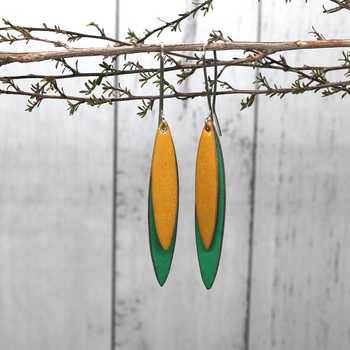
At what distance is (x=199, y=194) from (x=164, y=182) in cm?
3

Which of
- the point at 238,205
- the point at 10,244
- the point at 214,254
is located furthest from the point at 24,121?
the point at 214,254

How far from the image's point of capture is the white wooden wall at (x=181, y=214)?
821 mm

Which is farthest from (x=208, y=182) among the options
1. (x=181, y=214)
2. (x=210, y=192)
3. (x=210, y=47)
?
(x=181, y=214)

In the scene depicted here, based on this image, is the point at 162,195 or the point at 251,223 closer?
the point at 162,195

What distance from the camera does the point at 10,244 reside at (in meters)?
0.85

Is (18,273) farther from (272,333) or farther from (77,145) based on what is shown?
(272,333)

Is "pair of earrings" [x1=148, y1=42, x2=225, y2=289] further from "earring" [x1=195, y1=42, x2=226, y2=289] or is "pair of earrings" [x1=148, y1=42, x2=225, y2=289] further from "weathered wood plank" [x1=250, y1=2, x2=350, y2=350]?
"weathered wood plank" [x1=250, y1=2, x2=350, y2=350]

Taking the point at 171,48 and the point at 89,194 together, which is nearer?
the point at 171,48

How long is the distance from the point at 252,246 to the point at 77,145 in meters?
0.38

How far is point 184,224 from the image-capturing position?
85cm

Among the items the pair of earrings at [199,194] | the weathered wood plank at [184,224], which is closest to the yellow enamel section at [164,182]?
the pair of earrings at [199,194]

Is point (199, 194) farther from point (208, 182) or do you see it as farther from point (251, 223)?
→ point (251, 223)

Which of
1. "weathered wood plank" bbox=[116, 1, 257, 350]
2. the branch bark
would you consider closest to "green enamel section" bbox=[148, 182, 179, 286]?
the branch bark

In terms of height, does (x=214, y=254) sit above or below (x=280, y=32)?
below
